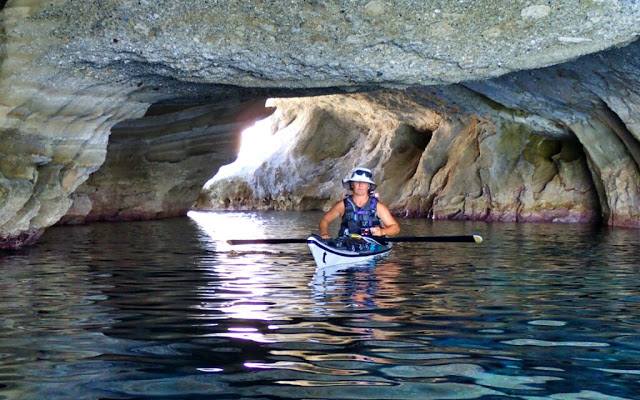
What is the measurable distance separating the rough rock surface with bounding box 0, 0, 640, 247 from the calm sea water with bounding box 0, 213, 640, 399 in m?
2.30

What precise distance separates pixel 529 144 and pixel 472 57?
1516 cm

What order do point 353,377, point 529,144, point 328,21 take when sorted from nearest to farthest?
1. point 353,377
2. point 328,21
3. point 529,144

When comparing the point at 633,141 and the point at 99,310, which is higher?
the point at 633,141

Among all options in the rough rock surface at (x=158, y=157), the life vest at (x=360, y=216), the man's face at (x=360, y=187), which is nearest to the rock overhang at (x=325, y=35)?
the man's face at (x=360, y=187)

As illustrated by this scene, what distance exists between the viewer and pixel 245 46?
982 centimetres

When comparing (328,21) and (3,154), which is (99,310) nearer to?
(328,21)

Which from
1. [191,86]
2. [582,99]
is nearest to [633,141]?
[582,99]

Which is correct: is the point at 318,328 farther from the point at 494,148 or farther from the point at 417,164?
the point at 417,164

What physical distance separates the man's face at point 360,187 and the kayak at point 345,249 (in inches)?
28.4

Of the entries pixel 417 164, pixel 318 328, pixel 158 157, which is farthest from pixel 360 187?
pixel 417 164

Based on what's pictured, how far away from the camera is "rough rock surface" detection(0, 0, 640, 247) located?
9.19 meters

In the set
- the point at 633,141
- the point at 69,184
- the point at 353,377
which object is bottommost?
the point at 353,377

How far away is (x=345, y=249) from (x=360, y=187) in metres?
1.30

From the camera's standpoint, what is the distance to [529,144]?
80.7 feet
